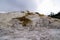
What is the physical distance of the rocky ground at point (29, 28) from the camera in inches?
332

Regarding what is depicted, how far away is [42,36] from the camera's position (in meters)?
8.57

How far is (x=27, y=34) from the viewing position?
348 inches

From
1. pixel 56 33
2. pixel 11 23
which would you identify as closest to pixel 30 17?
pixel 11 23

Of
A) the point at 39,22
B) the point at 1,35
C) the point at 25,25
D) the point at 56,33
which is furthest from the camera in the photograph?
the point at 39,22

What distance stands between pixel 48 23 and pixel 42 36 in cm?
278

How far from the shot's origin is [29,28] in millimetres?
9984

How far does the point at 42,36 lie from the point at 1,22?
3311 millimetres

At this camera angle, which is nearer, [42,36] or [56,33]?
[42,36]

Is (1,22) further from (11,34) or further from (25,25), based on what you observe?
(11,34)

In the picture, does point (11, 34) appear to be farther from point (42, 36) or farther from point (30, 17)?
point (30, 17)

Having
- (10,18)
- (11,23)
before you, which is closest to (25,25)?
(11,23)

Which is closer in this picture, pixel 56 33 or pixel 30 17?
pixel 56 33

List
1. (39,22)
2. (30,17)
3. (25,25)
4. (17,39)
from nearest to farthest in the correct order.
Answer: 1. (17,39)
2. (25,25)
3. (39,22)
4. (30,17)

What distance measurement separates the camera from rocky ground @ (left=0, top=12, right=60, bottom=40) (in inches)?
332
